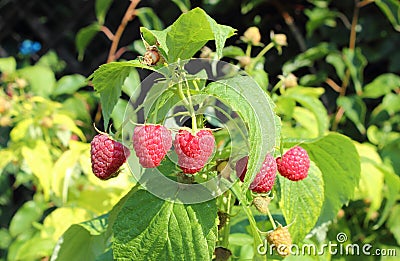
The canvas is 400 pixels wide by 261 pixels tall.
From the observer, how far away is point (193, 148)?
1.57ft

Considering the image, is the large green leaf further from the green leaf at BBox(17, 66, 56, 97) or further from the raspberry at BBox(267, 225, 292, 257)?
the green leaf at BBox(17, 66, 56, 97)

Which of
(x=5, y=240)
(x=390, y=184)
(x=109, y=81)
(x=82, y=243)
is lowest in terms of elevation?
(x=5, y=240)

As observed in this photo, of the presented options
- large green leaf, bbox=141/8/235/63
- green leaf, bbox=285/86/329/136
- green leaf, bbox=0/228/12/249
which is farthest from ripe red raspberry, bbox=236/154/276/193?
green leaf, bbox=0/228/12/249

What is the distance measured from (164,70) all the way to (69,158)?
70 cm

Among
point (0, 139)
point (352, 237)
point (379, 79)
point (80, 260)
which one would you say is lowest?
point (352, 237)

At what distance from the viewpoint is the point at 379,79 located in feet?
5.04

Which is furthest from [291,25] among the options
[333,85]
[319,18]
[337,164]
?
[337,164]

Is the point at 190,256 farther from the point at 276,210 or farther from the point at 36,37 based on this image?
the point at 36,37

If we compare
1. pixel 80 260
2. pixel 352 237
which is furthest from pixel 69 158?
pixel 352 237

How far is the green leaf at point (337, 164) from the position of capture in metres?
0.71

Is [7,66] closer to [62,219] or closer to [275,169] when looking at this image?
[62,219]

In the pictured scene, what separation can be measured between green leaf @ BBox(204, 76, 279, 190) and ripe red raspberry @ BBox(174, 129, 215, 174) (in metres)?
0.04

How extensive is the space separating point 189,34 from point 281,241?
221 mm

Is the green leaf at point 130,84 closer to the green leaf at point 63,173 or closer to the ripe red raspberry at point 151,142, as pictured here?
the green leaf at point 63,173
